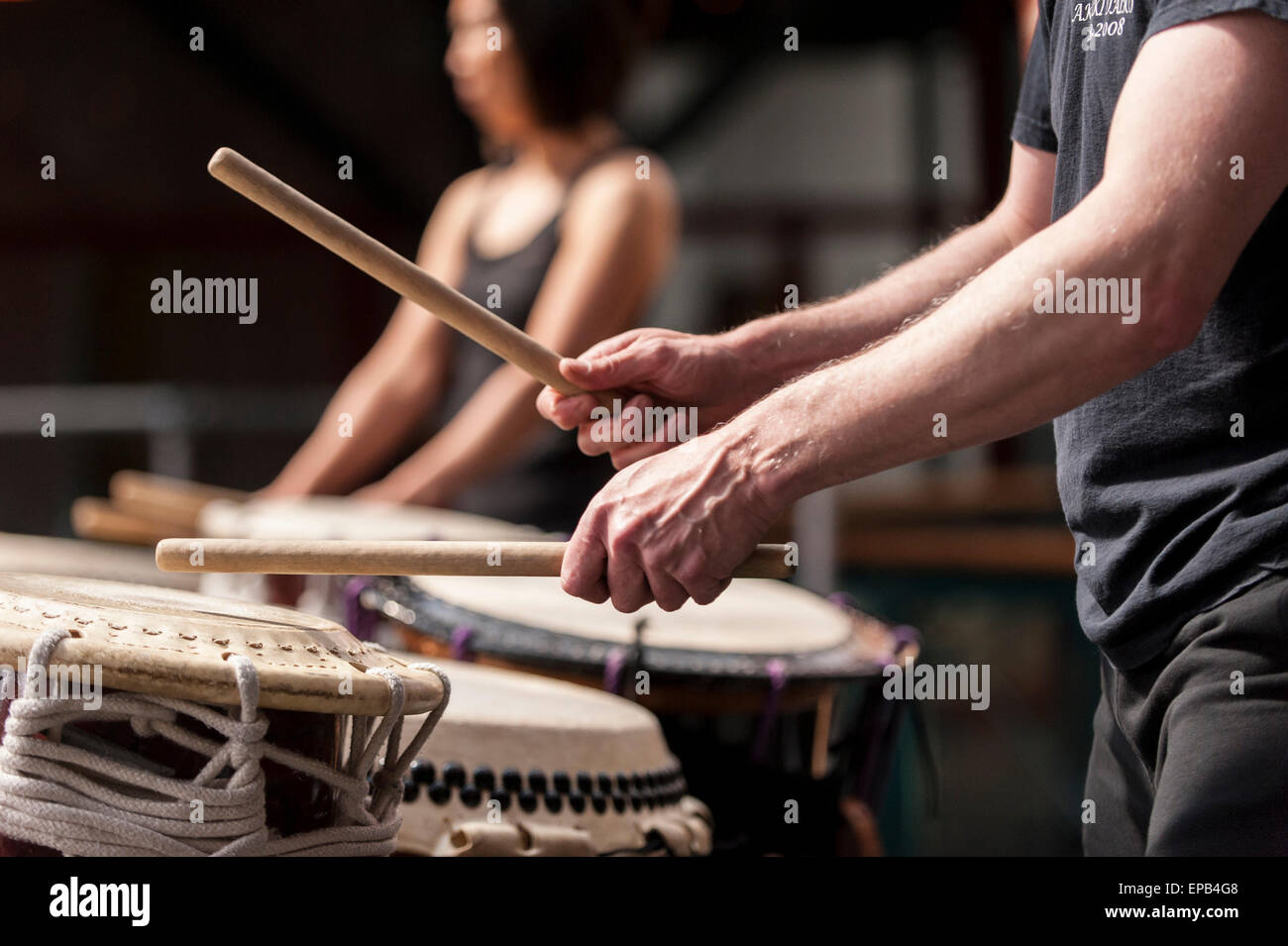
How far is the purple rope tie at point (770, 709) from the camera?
151cm

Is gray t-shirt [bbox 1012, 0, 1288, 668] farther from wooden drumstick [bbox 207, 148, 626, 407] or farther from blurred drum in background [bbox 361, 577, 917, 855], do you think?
blurred drum in background [bbox 361, 577, 917, 855]

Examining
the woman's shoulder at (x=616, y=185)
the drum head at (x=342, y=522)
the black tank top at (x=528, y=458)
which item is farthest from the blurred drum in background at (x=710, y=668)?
the woman's shoulder at (x=616, y=185)

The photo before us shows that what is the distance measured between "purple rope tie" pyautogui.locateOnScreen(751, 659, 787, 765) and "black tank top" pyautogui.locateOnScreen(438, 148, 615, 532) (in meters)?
0.70

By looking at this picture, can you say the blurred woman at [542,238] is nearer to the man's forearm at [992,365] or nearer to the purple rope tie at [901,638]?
the purple rope tie at [901,638]

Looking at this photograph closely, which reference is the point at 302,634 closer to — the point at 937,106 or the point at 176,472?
the point at 176,472

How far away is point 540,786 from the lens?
115 cm

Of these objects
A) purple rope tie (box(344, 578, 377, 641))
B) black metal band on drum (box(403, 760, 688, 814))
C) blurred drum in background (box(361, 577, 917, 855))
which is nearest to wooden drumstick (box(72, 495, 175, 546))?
purple rope tie (box(344, 578, 377, 641))

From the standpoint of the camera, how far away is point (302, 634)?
0.89 meters

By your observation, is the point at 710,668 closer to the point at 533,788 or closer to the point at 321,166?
the point at 533,788

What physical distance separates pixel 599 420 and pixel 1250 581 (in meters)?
0.50

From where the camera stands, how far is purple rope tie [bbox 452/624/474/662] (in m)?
1.50

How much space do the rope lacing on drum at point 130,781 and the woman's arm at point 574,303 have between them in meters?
1.40

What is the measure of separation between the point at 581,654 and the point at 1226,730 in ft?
2.55
